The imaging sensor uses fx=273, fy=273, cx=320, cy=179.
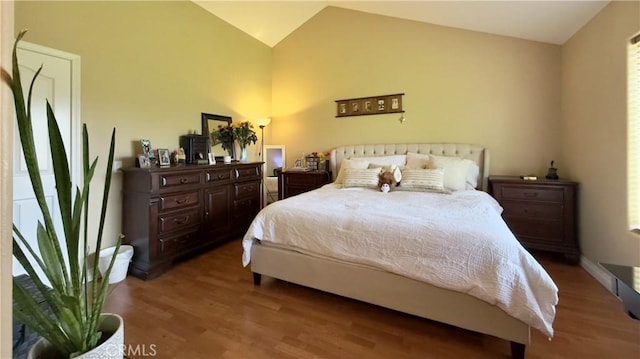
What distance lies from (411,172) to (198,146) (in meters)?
2.65

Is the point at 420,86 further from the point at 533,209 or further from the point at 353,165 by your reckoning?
the point at 533,209

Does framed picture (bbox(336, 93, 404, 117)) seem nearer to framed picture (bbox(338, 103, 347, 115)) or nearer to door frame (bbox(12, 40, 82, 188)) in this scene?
framed picture (bbox(338, 103, 347, 115))

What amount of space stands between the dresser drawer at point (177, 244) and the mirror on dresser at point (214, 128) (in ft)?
4.28

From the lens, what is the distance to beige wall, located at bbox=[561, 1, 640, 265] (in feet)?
7.22

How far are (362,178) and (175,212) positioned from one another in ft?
6.93

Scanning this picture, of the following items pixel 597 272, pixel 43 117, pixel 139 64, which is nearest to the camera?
pixel 43 117

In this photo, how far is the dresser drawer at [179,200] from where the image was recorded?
272cm

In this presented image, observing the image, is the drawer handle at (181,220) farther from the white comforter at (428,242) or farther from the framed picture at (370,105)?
the framed picture at (370,105)

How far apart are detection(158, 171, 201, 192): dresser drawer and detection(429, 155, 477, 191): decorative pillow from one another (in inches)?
109

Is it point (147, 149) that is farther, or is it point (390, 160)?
point (390, 160)

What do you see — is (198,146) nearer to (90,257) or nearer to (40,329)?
(90,257)

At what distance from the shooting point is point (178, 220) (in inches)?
113

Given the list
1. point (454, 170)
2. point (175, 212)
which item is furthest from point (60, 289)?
point (454, 170)

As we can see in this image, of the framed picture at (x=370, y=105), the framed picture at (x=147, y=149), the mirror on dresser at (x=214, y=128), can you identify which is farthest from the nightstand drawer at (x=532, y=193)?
the framed picture at (x=147, y=149)
